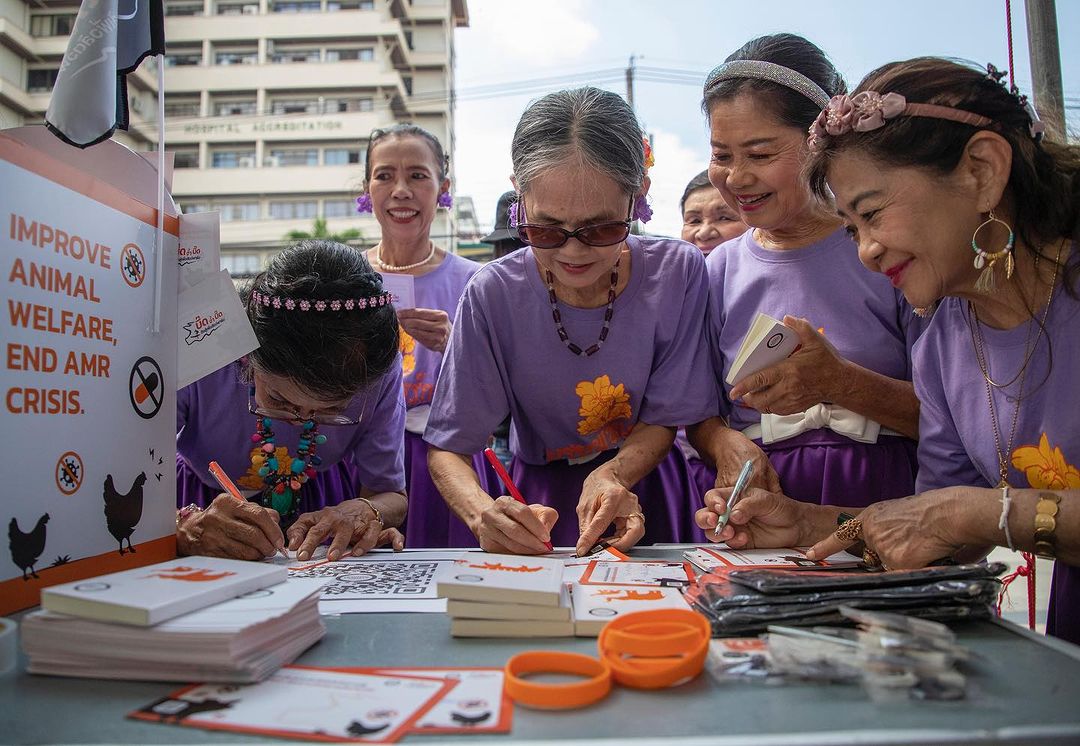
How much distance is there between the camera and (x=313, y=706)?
82cm

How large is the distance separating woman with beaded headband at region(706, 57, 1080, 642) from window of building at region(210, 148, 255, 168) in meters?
35.0

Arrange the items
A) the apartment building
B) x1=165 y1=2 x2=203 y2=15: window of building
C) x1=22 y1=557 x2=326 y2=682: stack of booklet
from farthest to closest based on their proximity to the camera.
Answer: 1. x1=165 y1=2 x2=203 y2=15: window of building
2. the apartment building
3. x1=22 y1=557 x2=326 y2=682: stack of booklet

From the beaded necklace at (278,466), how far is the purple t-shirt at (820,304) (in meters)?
1.07

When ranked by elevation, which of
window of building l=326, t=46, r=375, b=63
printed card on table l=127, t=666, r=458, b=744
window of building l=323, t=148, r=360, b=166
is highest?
window of building l=326, t=46, r=375, b=63

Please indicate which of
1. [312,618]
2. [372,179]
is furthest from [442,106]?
[312,618]

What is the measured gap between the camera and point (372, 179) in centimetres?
323

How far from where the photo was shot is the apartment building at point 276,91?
30906 mm

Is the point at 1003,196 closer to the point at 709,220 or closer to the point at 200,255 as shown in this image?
the point at 200,255

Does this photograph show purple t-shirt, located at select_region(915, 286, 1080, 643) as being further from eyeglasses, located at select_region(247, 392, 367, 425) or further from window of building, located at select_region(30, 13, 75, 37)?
window of building, located at select_region(30, 13, 75, 37)

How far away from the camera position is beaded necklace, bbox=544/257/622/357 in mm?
2014

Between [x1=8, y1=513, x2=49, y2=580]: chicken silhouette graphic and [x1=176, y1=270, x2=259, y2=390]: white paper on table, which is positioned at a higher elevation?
[x1=176, y1=270, x2=259, y2=390]: white paper on table

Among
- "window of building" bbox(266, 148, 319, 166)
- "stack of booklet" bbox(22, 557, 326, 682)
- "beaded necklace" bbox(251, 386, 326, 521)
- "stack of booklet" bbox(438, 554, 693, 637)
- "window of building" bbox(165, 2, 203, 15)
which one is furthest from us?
"window of building" bbox(165, 2, 203, 15)

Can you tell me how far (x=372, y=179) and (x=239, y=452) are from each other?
152cm

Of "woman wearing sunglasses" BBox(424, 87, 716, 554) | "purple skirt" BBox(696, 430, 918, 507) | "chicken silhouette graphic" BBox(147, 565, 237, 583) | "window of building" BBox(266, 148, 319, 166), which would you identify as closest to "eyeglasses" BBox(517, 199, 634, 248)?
"woman wearing sunglasses" BBox(424, 87, 716, 554)
